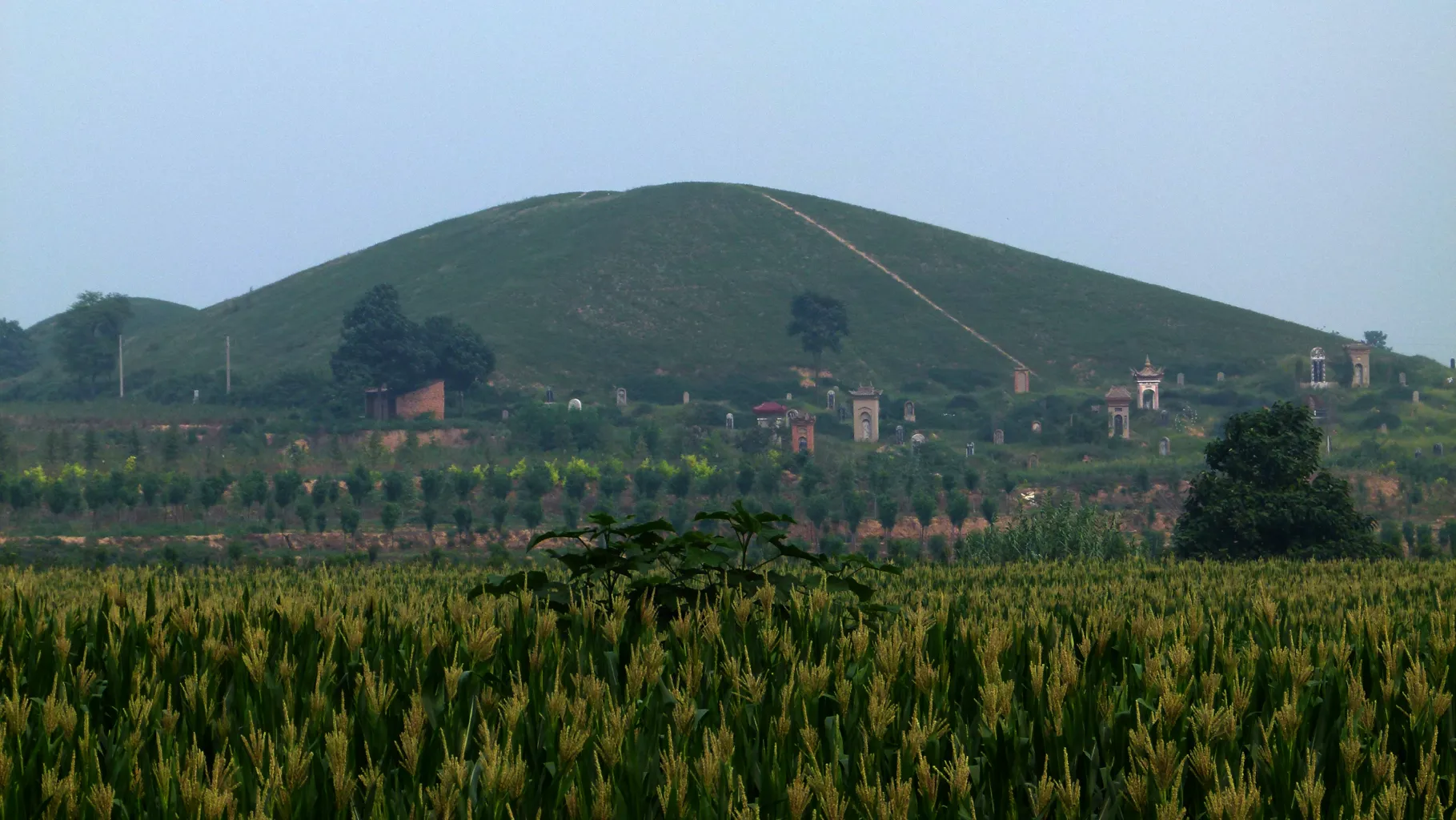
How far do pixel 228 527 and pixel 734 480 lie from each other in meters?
28.3

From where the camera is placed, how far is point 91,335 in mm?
134625

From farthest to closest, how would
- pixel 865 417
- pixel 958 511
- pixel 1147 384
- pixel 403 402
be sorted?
pixel 1147 384 → pixel 403 402 → pixel 865 417 → pixel 958 511

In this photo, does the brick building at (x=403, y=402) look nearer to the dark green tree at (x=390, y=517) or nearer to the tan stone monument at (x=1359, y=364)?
the dark green tree at (x=390, y=517)

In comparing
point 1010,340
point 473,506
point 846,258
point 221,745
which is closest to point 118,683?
point 221,745

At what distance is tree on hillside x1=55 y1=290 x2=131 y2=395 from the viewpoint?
5226 inches

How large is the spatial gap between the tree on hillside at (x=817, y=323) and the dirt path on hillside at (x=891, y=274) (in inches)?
681

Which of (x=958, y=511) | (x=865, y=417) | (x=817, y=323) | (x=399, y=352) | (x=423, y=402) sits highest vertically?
(x=817, y=323)

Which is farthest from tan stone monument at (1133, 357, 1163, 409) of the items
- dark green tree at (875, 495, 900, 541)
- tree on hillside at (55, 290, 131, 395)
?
tree on hillside at (55, 290, 131, 395)

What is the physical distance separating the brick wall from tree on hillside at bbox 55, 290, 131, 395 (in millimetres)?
38648

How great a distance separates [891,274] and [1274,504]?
12766cm

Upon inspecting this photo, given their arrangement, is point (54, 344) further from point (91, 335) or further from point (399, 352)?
point (399, 352)

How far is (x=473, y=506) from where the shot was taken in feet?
233

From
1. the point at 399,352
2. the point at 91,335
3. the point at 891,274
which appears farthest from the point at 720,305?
the point at 91,335

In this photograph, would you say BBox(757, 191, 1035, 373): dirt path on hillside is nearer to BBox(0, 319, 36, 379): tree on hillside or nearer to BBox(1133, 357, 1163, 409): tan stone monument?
BBox(1133, 357, 1163, 409): tan stone monument
